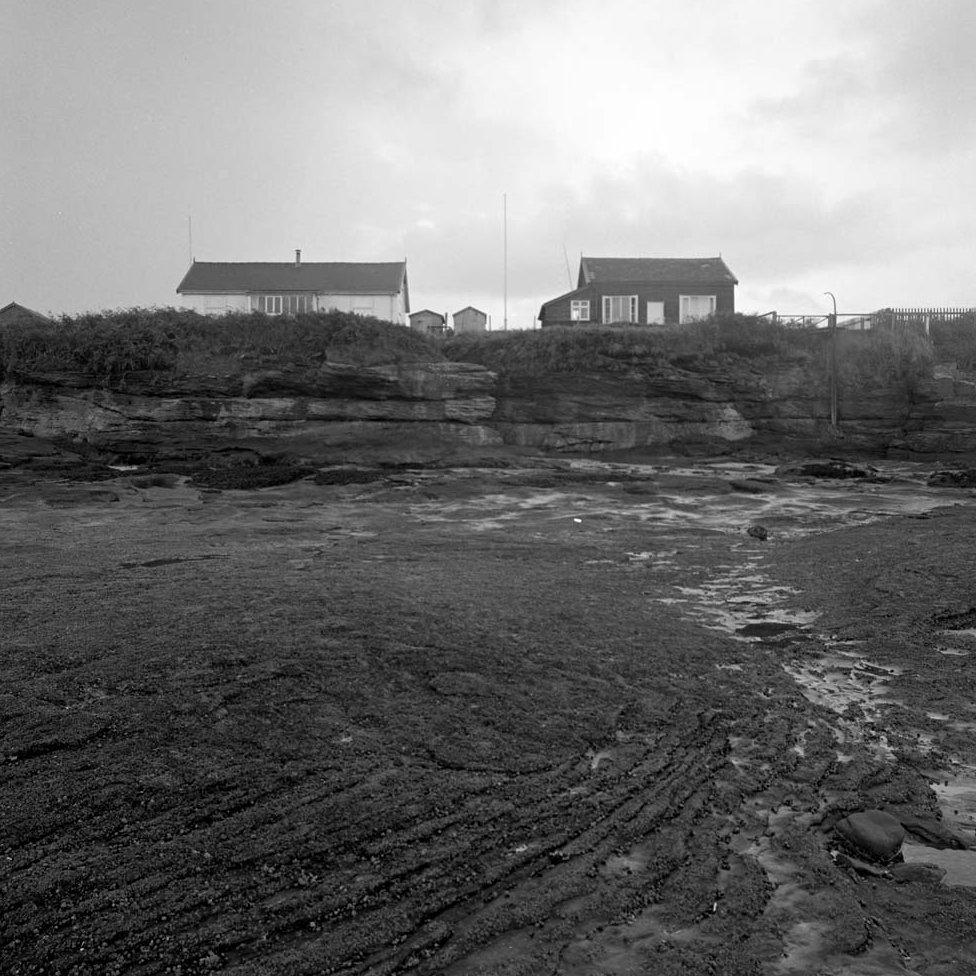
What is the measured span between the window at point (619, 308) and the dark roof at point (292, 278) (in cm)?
1077

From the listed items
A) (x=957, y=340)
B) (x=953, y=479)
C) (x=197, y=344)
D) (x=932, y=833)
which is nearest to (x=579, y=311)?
(x=957, y=340)

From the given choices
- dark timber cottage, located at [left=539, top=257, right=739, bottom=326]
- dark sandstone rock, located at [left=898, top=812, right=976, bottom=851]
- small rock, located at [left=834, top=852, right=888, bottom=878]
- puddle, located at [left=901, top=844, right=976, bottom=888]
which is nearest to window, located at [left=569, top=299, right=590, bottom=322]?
dark timber cottage, located at [left=539, top=257, right=739, bottom=326]

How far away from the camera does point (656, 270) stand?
132 ft

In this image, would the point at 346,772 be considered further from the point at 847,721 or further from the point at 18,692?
the point at 847,721

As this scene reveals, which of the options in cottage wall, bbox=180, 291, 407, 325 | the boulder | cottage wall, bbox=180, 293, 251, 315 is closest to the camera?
the boulder

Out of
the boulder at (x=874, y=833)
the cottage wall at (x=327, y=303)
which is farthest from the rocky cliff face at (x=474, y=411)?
the boulder at (x=874, y=833)

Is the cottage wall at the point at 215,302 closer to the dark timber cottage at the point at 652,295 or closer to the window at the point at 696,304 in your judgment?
the dark timber cottage at the point at 652,295

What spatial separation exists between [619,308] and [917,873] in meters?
37.3

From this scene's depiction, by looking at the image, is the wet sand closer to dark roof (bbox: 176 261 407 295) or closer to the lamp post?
the lamp post

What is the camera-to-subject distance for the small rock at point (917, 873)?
400 cm

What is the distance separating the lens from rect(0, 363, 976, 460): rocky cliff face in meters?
28.9

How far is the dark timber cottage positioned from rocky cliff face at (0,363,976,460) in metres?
9.54

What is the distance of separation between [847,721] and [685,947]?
3091 millimetres

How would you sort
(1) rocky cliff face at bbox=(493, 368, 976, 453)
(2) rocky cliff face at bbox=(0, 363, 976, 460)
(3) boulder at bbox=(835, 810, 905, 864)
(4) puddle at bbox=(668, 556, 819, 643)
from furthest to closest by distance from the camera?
(1) rocky cliff face at bbox=(493, 368, 976, 453)
(2) rocky cliff face at bbox=(0, 363, 976, 460)
(4) puddle at bbox=(668, 556, 819, 643)
(3) boulder at bbox=(835, 810, 905, 864)
